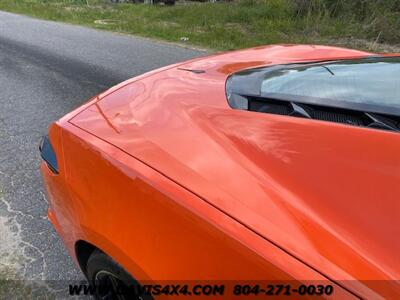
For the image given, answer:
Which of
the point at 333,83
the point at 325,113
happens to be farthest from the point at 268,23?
the point at 325,113

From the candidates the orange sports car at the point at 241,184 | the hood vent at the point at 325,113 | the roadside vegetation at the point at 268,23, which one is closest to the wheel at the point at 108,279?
the orange sports car at the point at 241,184

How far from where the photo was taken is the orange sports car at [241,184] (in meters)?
1.27

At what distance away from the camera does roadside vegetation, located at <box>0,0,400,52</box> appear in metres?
10.1

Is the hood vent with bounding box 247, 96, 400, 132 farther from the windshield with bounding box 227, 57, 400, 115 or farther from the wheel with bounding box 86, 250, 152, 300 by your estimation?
the wheel with bounding box 86, 250, 152, 300

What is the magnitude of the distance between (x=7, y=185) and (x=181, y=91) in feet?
7.06

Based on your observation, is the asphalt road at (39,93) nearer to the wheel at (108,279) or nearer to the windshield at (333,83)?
the wheel at (108,279)

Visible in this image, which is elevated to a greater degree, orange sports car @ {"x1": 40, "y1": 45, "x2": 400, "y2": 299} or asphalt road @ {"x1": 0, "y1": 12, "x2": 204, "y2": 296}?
orange sports car @ {"x1": 40, "y1": 45, "x2": 400, "y2": 299}

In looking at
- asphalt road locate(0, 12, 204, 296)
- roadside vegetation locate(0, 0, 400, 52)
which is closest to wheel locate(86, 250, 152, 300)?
asphalt road locate(0, 12, 204, 296)

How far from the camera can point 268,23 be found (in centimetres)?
1172

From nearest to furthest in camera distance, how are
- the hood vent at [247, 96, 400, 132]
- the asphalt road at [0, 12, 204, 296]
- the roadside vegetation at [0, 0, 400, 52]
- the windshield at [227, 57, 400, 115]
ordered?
the hood vent at [247, 96, 400, 132]
the windshield at [227, 57, 400, 115]
the asphalt road at [0, 12, 204, 296]
the roadside vegetation at [0, 0, 400, 52]

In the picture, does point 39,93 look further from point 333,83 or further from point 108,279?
point 333,83

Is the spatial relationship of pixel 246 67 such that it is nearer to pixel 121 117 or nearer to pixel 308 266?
pixel 121 117

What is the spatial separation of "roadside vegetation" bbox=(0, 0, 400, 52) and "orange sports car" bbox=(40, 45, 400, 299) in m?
7.42

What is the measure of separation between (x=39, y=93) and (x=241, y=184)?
516 cm
